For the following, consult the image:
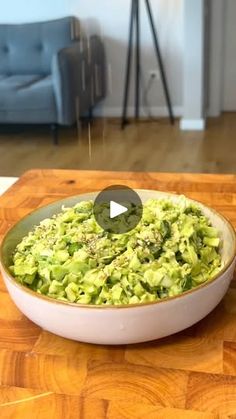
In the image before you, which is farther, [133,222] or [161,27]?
[161,27]

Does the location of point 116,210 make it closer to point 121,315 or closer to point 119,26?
point 121,315

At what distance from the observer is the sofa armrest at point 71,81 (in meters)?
3.43

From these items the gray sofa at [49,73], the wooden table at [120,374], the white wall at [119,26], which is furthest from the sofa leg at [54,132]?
the wooden table at [120,374]

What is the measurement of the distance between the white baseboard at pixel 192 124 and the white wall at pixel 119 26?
0.20 m

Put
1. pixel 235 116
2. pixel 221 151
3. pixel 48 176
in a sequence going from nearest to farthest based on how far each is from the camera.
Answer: pixel 48 176 → pixel 221 151 → pixel 235 116

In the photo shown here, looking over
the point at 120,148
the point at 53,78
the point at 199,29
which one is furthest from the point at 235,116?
the point at 53,78

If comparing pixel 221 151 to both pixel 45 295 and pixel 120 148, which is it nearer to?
pixel 120 148

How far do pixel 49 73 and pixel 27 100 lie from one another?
0.34m

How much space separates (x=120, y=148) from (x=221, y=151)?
65 centimetres

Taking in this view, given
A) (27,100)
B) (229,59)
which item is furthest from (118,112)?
(229,59)

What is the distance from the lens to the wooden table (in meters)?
0.58

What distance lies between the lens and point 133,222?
2.50ft
